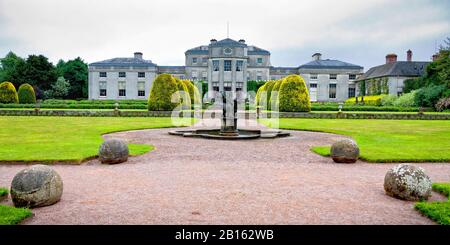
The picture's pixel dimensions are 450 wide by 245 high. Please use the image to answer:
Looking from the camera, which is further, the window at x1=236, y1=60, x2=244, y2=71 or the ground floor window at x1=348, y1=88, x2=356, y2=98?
the ground floor window at x1=348, y1=88, x2=356, y2=98

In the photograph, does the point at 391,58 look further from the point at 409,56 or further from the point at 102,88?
the point at 102,88

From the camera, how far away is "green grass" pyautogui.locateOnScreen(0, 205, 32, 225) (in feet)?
15.9

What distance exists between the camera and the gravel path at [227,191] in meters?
5.26

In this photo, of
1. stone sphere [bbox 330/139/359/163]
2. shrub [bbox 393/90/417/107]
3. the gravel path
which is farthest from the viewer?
shrub [bbox 393/90/417/107]

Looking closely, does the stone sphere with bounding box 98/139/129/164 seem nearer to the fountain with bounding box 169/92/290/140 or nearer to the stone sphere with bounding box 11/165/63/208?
the stone sphere with bounding box 11/165/63/208

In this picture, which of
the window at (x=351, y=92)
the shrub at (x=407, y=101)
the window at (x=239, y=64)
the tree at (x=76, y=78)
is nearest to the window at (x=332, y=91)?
the window at (x=351, y=92)

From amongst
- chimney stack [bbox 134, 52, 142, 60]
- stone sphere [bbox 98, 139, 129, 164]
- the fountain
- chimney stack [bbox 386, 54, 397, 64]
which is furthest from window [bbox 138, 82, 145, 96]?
stone sphere [bbox 98, 139, 129, 164]

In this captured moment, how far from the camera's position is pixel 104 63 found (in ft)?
217

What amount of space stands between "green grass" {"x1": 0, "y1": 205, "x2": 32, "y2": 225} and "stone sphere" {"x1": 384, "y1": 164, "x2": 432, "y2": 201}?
19.8 ft

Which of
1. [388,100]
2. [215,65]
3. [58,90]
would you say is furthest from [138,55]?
[388,100]

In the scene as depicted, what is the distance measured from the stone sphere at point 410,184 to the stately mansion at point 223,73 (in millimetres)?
58027

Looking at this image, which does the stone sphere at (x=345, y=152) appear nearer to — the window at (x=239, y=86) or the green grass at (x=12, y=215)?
the green grass at (x=12, y=215)
